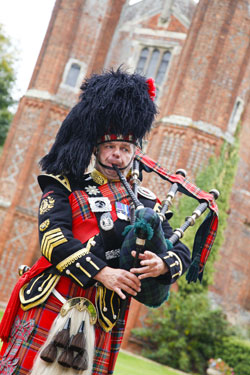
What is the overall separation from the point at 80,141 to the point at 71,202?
39 centimetres

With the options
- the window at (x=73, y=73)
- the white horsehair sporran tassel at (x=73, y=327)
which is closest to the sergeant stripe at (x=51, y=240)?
the white horsehair sporran tassel at (x=73, y=327)

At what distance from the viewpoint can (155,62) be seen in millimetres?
19438

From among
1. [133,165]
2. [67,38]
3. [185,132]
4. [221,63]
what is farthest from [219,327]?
[133,165]

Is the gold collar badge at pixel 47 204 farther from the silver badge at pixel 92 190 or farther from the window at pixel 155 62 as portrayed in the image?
the window at pixel 155 62

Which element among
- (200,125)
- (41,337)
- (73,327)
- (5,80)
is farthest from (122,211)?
(5,80)

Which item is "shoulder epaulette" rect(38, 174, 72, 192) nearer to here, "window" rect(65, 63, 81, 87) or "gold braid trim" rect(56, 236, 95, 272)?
"gold braid trim" rect(56, 236, 95, 272)

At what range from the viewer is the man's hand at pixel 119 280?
2812 mm

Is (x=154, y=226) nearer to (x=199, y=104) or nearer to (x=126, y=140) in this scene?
(x=126, y=140)

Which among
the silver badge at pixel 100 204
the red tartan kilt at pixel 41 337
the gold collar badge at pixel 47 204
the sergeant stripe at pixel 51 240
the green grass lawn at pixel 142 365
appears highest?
the silver badge at pixel 100 204

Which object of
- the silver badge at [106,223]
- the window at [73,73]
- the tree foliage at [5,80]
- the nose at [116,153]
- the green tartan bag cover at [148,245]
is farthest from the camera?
the tree foliage at [5,80]

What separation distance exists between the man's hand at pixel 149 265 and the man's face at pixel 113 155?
2.30 feet

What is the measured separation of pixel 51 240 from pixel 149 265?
0.56 meters

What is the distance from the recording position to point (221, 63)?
A: 16.6 meters

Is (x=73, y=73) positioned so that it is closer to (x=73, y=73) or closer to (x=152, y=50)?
(x=73, y=73)
